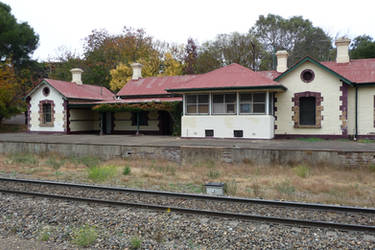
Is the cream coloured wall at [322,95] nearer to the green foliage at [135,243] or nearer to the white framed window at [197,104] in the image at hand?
the white framed window at [197,104]

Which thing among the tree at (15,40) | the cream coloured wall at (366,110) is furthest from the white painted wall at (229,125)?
the tree at (15,40)

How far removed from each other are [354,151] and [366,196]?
13.1 ft

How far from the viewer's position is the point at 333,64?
20.3 metres

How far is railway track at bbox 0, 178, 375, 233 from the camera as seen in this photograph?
256 inches

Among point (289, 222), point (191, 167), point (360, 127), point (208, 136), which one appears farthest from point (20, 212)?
point (360, 127)

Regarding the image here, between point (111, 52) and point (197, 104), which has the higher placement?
point (111, 52)

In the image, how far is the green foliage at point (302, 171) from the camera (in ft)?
36.9

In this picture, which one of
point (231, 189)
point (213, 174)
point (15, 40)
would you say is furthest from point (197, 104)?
point (15, 40)

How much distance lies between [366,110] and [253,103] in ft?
19.7

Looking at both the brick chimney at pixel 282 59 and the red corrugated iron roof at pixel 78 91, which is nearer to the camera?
the brick chimney at pixel 282 59

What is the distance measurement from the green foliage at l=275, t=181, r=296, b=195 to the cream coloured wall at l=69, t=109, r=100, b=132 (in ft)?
62.5

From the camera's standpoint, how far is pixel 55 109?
25.1 m

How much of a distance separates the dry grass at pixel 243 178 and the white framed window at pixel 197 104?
560 centimetres

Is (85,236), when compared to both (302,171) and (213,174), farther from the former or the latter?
(302,171)
